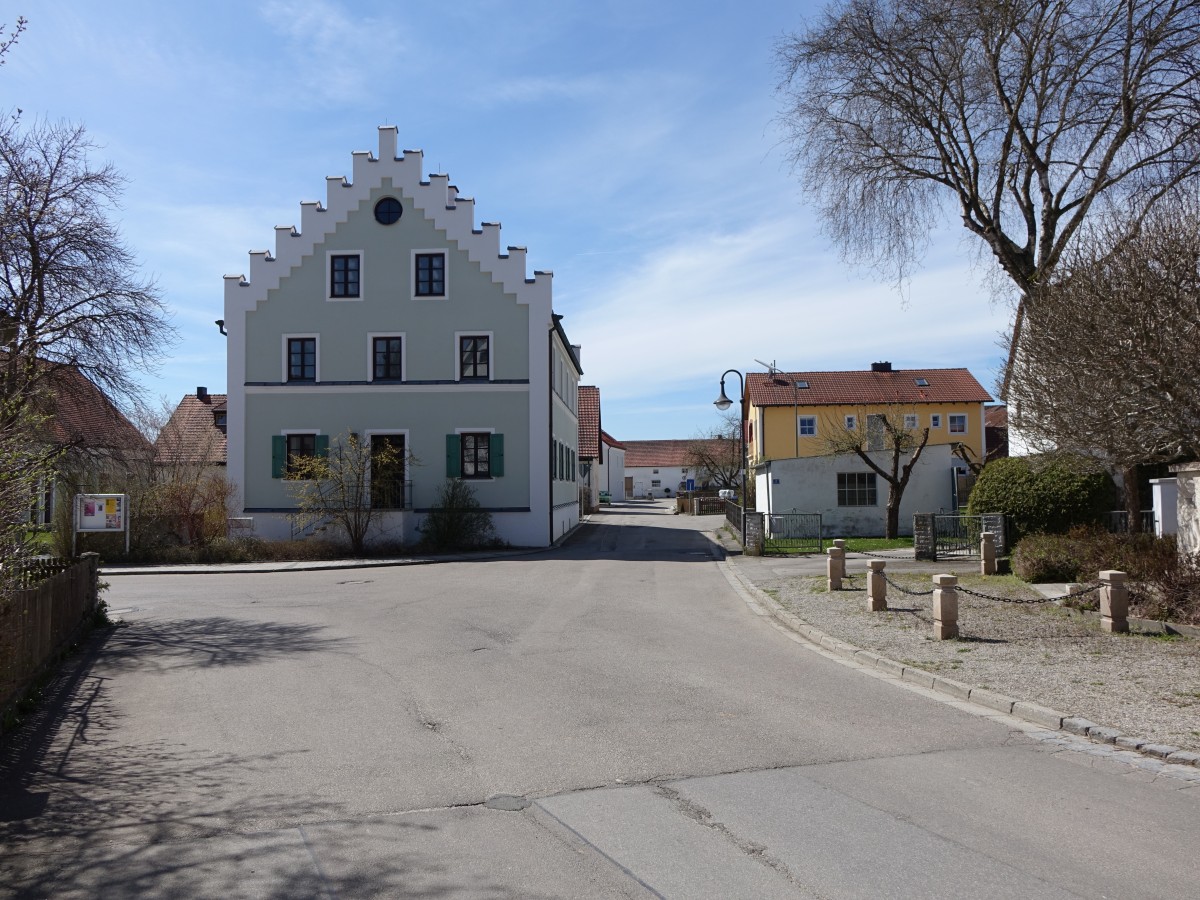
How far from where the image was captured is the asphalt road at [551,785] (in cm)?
464

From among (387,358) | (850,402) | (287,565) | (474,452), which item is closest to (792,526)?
(474,452)

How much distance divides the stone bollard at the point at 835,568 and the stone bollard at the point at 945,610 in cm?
522

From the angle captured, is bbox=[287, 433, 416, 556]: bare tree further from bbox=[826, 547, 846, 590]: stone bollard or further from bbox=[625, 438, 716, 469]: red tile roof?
bbox=[625, 438, 716, 469]: red tile roof

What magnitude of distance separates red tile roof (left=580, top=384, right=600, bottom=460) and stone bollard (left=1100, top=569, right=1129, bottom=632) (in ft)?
149

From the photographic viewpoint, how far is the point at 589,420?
5950 cm

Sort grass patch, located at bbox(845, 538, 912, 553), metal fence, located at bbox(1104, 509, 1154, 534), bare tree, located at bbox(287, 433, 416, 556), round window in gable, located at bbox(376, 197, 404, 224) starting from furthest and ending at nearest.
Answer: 1. round window in gable, located at bbox(376, 197, 404, 224)
2. bare tree, located at bbox(287, 433, 416, 556)
3. grass patch, located at bbox(845, 538, 912, 553)
4. metal fence, located at bbox(1104, 509, 1154, 534)

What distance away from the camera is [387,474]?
29.1 metres

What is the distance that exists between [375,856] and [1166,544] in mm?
12760

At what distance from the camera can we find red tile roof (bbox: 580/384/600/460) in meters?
57.4

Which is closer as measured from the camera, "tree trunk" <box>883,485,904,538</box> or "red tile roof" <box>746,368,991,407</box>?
"tree trunk" <box>883,485,904,538</box>

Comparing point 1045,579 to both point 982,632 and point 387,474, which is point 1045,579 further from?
point 387,474

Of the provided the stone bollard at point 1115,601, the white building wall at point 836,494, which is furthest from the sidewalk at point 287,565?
the stone bollard at point 1115,601

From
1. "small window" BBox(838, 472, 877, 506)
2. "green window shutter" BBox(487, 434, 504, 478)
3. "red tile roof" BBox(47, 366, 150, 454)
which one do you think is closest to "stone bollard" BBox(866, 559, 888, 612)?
"red tile roof" BBox(47, 366, 150, 454)

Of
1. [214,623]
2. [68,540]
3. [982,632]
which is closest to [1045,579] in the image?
[982,632]
